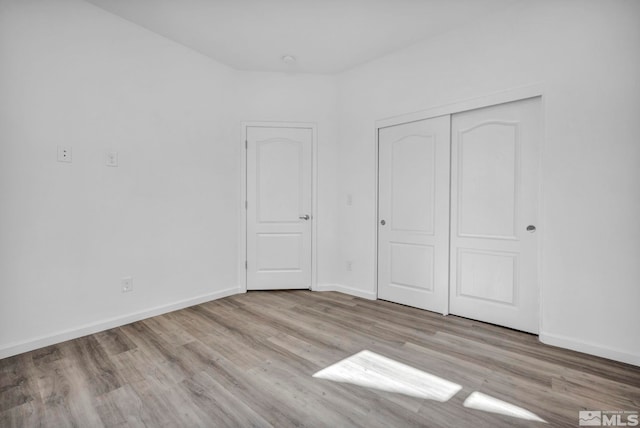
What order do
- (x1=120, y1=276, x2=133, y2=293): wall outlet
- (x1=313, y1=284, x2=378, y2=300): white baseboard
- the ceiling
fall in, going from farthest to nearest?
1. (x1=313, y1=284, x2=378, y2=300): white baseboard
2. (x1=120, y1=276, x2=133, y2=293): wall outlet
3. the ceiling

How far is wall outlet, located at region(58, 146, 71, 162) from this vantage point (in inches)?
96.7

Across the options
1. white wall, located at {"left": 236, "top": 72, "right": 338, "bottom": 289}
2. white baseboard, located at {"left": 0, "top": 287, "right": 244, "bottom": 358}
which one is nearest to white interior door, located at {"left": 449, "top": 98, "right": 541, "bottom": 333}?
white wall, located at {"left": 236, "top": 72, "right": 338, "bottom": 289}

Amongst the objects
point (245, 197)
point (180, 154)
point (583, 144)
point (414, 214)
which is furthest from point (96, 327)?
point (583, 144)

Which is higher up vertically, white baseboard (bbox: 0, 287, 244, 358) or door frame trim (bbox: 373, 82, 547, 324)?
door frame trim (bbox: 373, 82, 547, 324)

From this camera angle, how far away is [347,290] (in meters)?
3.87

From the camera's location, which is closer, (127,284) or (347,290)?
(127,284)

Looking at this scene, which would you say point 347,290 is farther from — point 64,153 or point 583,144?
point 64,153

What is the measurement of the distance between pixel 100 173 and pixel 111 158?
164mm

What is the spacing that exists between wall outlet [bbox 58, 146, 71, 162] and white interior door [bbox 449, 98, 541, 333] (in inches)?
133

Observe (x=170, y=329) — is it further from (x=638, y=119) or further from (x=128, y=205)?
(x=638, y=119)

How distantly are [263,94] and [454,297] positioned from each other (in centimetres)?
317

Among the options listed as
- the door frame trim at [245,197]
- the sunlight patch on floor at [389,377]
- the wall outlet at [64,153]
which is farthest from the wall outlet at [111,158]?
the sunlight patch on floor at [389,377]

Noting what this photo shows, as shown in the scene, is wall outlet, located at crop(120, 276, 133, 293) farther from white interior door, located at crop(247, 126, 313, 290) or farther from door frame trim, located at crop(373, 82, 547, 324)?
door frame trim, located at crop(373, 82, 547, 324)

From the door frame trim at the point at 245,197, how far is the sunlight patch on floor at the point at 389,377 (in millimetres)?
1849
